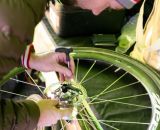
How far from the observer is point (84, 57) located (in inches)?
47.5

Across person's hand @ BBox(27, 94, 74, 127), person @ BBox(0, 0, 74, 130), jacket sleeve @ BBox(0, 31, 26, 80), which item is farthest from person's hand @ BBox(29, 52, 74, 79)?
jacket sleeve @ BBox(0, 31, 26, 80)

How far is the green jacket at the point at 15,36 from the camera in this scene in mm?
714

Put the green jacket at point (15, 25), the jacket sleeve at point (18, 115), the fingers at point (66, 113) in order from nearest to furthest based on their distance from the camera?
the green jacket at point (15, 25), the jacket sleeve at point (18, 115), the fingers at point (66, 113)

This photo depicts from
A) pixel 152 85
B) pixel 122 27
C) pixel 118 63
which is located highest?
pixel 122 27

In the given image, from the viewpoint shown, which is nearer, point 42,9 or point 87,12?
point 42,9

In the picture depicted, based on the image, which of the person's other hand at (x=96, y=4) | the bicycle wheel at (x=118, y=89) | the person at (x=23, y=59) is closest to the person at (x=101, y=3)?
the person's other hand at (x=96, y=4)

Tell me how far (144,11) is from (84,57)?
1.10 feet

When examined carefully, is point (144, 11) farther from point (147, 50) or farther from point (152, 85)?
point (152, 85)

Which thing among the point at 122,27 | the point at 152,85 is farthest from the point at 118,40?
the point at 152,85

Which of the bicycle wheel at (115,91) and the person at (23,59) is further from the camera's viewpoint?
the bicycle wheel at (115,91)

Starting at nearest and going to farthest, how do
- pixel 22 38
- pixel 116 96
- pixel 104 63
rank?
pixel 22 38 → pixel 116 96 → pixel 104 63

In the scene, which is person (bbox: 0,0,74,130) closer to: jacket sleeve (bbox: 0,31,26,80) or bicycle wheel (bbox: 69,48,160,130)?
jacket sleeve (bbox: 0,31,26,80)

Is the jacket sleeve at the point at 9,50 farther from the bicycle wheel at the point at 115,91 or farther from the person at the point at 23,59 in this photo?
the bicycle wheel at the point at 115,91

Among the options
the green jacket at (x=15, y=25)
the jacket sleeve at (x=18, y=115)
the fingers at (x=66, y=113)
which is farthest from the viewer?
the fingers at (x=66, y=113)
